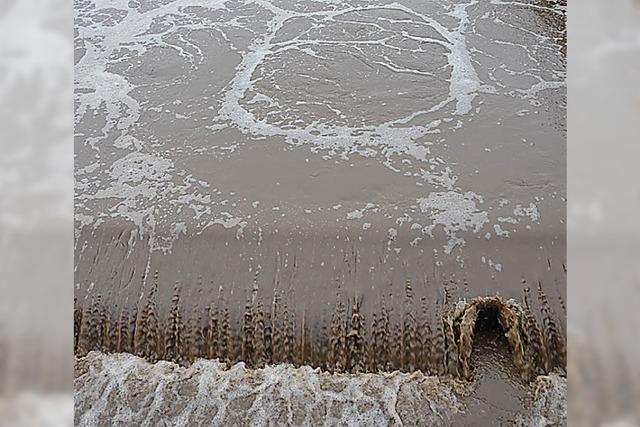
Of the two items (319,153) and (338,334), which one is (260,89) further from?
(338,334)

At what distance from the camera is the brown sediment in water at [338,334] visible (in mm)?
1657

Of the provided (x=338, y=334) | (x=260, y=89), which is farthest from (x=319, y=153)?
(x=338, y=334)

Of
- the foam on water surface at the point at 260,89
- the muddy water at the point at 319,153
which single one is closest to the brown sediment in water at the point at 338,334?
the muddy water at the point at 319,153

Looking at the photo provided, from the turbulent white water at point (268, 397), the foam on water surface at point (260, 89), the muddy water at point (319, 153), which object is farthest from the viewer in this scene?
the foam on water surface at point (260, 89)

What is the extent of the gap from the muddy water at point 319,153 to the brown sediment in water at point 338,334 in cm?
3

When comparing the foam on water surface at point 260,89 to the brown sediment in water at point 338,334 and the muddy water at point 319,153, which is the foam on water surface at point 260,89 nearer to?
the muddy water at point 319,153

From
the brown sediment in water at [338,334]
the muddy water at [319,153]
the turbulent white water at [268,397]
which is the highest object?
the muddy water at [319,153]

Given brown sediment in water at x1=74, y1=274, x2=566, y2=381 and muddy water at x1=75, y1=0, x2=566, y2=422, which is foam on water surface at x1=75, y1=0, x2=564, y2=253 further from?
brown sediment in water at x1=74, y1=274, x2=566, y2=381

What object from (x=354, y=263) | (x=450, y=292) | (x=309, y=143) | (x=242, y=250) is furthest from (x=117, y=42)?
(x=450, y=292)

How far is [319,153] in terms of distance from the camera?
2230 millimetres

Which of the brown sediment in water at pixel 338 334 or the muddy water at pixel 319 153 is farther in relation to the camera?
the muddy water at pixel 319 153

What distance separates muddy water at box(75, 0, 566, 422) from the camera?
70.3 inches

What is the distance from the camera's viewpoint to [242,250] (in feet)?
6.08
